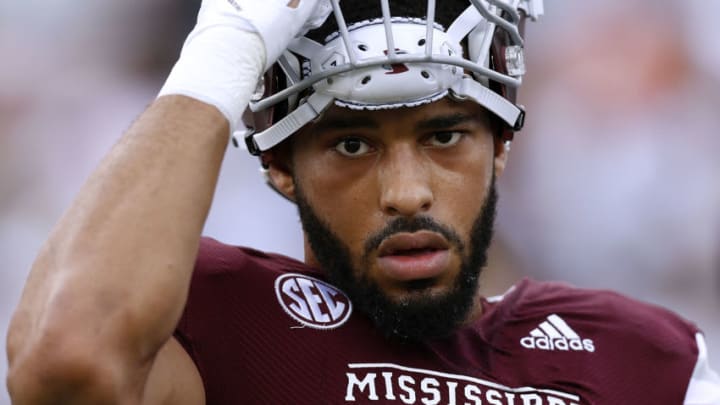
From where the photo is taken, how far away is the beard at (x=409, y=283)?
5.41ft

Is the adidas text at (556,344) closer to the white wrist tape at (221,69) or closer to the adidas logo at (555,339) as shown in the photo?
the adidas logo at (555,339)

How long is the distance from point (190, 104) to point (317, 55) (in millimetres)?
281

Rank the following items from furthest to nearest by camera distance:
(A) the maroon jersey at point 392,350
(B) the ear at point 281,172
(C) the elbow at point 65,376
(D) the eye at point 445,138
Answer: (B) the ear at point 281,172, (D) the eye at point 445,138, (A) the maroon jersey at point 392,350, (C) the elbow at point 65,376

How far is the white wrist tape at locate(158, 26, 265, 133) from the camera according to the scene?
1.42m

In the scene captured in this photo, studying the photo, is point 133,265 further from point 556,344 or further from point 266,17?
point 556,344

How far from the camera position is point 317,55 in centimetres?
163

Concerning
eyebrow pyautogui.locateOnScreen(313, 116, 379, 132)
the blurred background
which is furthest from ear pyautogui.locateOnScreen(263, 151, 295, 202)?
the blurred background

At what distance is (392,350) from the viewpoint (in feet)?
5.54

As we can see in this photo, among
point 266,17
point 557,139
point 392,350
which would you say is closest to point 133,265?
point 266,17

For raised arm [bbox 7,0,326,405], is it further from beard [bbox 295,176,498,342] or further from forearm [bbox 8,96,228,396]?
beard [bbox 295,176,498,342]

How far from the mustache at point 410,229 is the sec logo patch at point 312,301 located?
0.12m

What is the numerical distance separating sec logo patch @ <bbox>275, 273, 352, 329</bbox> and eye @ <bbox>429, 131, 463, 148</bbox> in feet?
0.92

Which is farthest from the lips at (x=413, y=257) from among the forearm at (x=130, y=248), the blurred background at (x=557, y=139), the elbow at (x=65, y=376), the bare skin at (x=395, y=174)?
the blurred background at (x=557, y=139)

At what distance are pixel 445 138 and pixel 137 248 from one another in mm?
571
